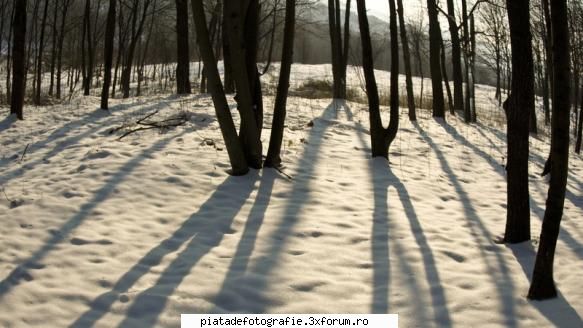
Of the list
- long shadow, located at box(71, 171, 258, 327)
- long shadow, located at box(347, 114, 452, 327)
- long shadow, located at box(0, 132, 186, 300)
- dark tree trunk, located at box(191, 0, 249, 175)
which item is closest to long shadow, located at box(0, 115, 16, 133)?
long shadow, located at box(0, 132, 186, 300)

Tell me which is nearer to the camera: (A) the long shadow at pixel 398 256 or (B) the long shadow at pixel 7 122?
(A) the long shadow at pixel 398 256

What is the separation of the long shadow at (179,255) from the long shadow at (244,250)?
0.19 metres

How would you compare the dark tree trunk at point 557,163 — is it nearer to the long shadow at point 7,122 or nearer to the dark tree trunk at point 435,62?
the long shadow at point 7,122

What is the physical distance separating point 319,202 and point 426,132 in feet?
20.3

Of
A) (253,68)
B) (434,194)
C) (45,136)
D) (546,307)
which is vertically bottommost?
(546,307)

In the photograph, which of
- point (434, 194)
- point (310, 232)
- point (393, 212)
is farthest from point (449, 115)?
point (310, 232)

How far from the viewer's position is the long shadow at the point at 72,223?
13.5 ft

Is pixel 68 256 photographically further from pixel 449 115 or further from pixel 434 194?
pixel 449 115

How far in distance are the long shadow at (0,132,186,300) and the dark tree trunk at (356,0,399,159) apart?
3463 millimetres

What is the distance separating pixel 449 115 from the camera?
1616 cm

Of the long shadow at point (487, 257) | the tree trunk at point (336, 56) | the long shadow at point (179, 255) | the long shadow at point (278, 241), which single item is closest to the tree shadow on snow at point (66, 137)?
the long shadow at point (179, 255)

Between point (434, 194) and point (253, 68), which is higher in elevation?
point (253, 68)

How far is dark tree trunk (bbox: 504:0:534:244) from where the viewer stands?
16.1 feet

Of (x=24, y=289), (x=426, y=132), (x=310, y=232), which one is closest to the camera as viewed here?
(x=24, y=289)
